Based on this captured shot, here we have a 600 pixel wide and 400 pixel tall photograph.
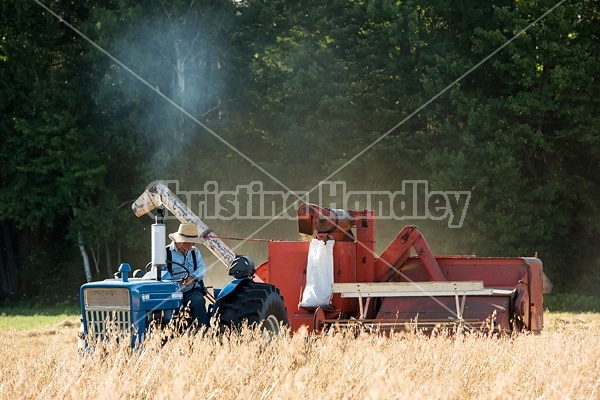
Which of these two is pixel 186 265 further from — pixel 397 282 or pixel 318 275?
pixel 397 282

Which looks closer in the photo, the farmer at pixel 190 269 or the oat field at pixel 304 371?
the oat field at pixel 304 371

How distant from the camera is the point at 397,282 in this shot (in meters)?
12.8

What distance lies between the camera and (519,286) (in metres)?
12.6

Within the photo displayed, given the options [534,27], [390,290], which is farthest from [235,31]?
[390,290]

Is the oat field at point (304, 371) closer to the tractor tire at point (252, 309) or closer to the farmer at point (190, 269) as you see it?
the tractor tire at point (252, 309)

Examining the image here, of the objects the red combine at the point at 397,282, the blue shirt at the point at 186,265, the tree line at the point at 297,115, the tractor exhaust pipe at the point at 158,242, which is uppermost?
the tree line at the point at 297,115

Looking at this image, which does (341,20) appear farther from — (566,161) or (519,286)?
(519,286)

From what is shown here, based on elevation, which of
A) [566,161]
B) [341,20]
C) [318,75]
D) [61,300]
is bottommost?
[61,300]

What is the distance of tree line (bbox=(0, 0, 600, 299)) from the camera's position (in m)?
25.8

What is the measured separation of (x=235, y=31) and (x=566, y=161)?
11.2 m

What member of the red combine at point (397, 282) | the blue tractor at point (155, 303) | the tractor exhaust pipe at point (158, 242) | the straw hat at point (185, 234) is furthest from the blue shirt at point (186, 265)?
the red combine at point (397, 282)

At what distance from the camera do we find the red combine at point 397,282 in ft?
39.8

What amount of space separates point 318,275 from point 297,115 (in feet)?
56.9

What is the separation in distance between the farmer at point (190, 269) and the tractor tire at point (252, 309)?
0.20 meters
